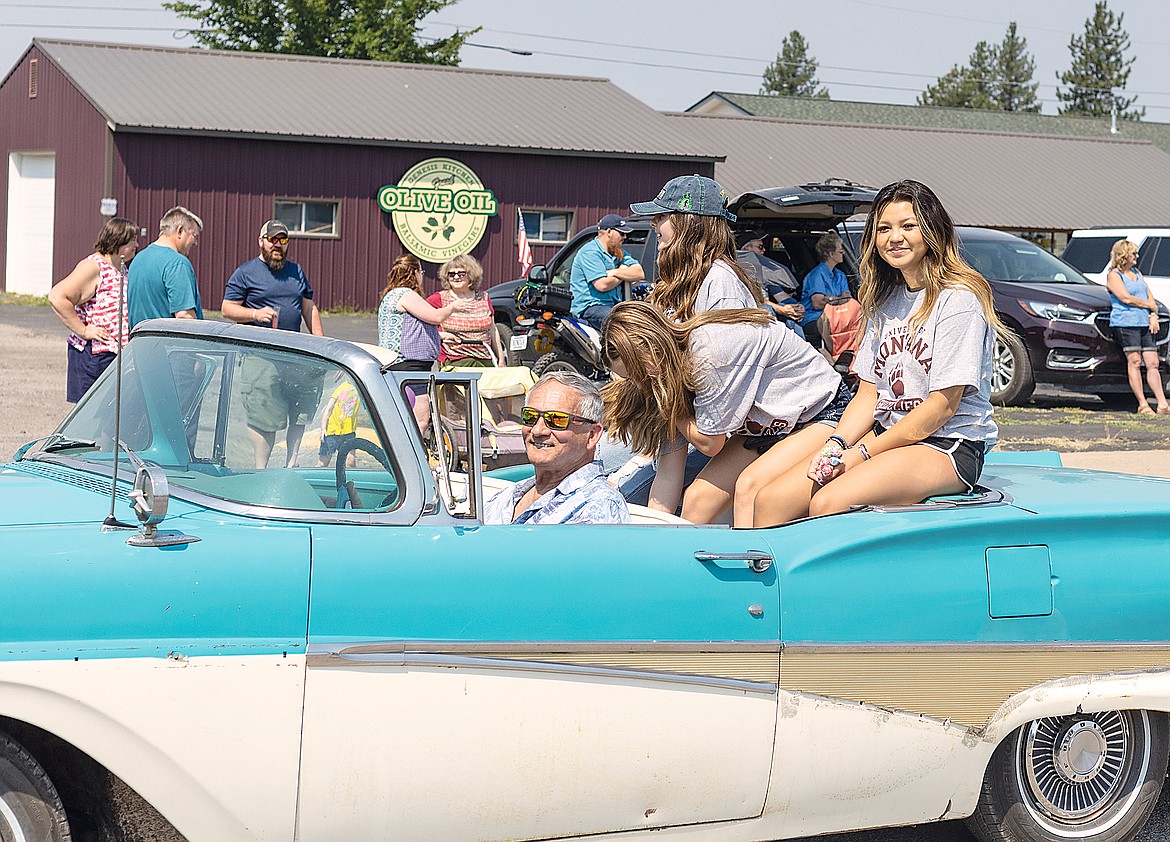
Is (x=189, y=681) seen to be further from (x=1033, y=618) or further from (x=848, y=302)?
(x=848, y=302)

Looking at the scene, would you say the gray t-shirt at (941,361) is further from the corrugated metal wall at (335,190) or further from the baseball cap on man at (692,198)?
the corrugated metal wall at (335,190)

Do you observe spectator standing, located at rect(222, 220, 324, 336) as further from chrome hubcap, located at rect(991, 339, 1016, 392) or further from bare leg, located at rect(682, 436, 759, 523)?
chrome hubcap, located at rect(991, 339, 1016, 392)

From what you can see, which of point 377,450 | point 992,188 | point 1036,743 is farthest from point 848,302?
point 992,188

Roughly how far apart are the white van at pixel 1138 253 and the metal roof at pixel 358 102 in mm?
12433

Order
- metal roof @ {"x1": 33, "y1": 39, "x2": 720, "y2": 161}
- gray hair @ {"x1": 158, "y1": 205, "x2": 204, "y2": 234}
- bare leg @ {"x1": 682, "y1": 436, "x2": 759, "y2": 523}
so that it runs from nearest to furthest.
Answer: bare leg @ {"x1": 682, "y1": 436, "x2": 759, "y2": 523} < gray hair @ {"x1": 158, "y1": 205, "x2": 204, "y2": 234} < metal roof @ {"x1": 33, "y1": 39, "x2": 720, "y2": 161}

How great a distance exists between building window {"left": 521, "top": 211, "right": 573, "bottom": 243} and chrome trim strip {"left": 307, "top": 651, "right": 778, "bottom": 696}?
81.2 feet

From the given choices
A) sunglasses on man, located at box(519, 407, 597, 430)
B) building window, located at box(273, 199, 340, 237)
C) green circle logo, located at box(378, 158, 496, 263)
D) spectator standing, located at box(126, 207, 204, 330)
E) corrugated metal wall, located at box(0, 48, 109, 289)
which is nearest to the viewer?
sunglasses on man, located at box(519, 407, 597, 430)

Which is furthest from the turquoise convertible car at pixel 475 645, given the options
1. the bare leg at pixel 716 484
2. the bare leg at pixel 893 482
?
the bare leg at pixel 716 484

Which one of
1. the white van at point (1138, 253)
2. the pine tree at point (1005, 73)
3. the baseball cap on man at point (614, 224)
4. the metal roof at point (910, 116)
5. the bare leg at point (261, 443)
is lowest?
the bare leg at point (261, 443)

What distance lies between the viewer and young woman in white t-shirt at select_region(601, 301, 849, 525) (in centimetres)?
392

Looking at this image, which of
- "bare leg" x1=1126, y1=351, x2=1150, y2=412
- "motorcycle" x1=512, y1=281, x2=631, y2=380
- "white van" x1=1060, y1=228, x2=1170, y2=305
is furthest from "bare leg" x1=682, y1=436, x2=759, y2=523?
"white van" x1=1060, y1=228, x2=1170, y2=305

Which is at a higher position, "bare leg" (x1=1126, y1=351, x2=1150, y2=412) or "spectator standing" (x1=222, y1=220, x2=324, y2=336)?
"spectator standing" (x1=222, y1=220, x2=324, y2=336)

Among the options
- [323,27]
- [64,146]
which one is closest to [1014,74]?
[323,27]

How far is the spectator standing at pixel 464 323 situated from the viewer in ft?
29.7
